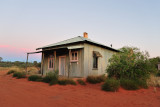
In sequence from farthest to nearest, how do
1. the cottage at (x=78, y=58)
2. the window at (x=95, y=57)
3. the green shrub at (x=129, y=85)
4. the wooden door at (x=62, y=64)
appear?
the wooden door at (x=62, y=64) → the window at (x=95, y=57) → the cottage at (x=78, y=58) → the green shrub at (x=129, y=85)

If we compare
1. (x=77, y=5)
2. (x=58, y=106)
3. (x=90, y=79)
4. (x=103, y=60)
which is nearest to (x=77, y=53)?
(x=90, y=79)

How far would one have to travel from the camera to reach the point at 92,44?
1127cm

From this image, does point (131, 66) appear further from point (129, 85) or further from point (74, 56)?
point (74, 56)

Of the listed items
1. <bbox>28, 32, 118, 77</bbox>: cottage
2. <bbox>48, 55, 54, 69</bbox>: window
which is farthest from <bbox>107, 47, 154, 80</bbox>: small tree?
<bbox>48, 55, 54, 69</bbox>: window

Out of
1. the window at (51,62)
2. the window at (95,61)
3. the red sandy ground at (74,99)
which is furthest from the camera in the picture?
the window at (51,62)

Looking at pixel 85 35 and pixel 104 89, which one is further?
pixel 85 35

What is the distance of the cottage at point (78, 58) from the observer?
33.4 feet

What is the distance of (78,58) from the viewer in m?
10.6

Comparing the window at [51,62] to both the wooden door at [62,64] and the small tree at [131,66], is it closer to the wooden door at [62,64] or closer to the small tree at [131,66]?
the wooden door at [62,64]

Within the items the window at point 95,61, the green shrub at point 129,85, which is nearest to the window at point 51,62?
the window at point 95,61

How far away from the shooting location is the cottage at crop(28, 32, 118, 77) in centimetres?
1020

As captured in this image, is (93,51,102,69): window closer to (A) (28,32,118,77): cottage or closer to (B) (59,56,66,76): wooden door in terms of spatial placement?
(A) (28,32,118,77): cottage

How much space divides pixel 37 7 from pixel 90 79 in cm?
1003

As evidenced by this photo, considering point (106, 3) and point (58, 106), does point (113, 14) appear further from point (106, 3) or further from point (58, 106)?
point (58, 106)
